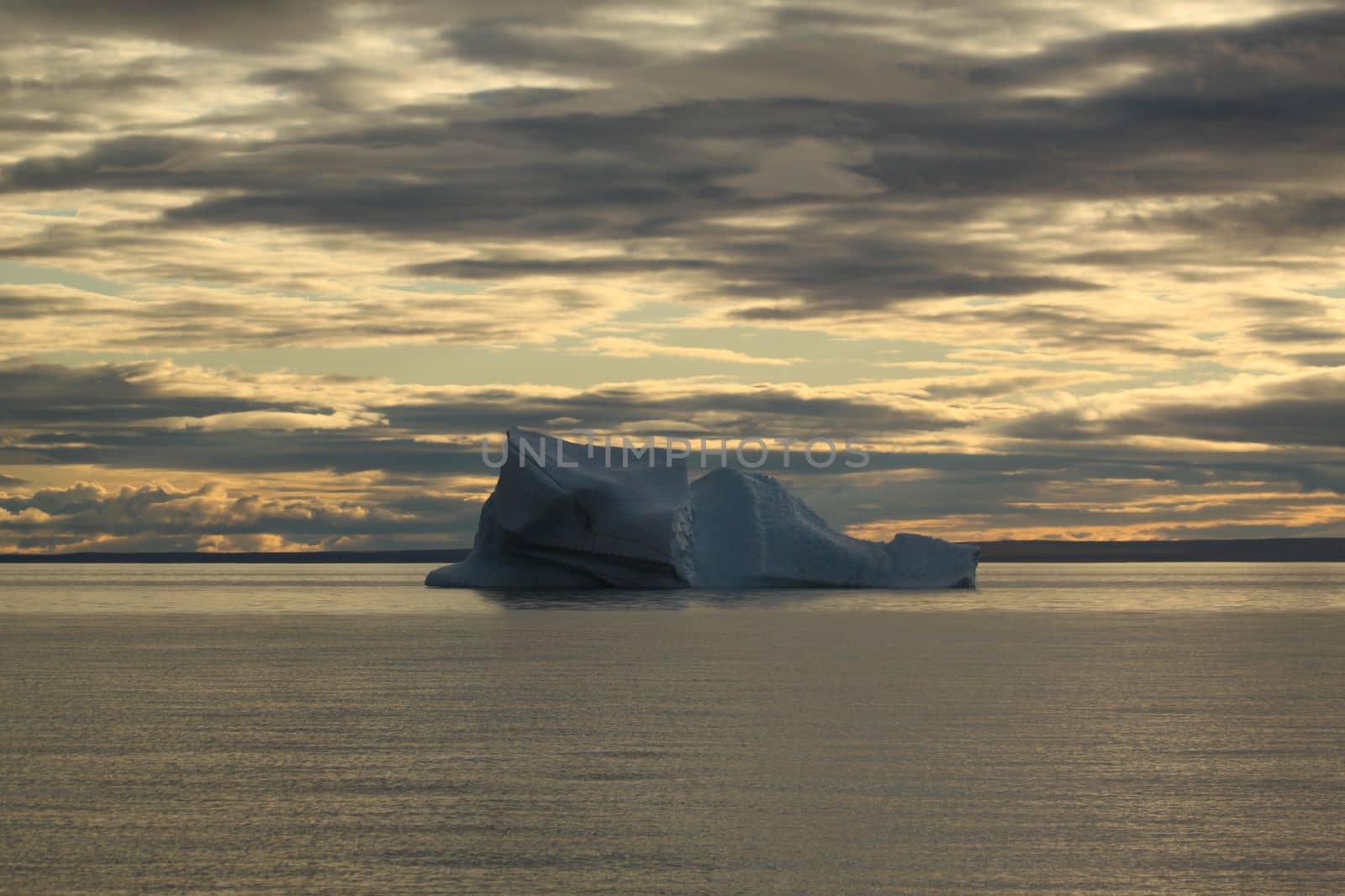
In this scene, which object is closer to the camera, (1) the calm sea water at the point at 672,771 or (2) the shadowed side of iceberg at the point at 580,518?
(1) the calm sea water at the point at 672,771

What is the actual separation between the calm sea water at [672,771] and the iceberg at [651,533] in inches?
738

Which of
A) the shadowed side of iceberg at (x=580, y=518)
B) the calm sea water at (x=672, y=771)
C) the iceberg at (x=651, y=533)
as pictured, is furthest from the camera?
the iceberg at (x=651, y=533)

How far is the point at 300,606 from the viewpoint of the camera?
59625 mm

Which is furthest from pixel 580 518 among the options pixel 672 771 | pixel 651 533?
pixel 672 771

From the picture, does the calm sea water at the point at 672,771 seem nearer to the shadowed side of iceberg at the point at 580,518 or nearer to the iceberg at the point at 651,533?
the shadowed side of iceberg at the point at 580,518

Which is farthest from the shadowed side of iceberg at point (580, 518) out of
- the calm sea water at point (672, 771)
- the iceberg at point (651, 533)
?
the calm sea water at point (672, 771)

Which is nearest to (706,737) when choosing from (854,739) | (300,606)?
(854,739)

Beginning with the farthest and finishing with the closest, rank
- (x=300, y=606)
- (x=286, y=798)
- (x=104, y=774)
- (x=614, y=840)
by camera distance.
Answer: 1. (x=300, y=606)
2. (x=104, y=774)
3. (x=286, y=798)
4. (x=614, y=840)

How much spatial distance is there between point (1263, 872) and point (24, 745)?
11907 millimetres

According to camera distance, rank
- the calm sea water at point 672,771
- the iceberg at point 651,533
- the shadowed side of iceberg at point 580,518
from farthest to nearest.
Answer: the iceberg at point 651,533
the shadowed side of iceberg at point 580,518
the calm sea water at point 672,771

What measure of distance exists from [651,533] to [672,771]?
35.8 metres

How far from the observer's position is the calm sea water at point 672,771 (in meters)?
9.75

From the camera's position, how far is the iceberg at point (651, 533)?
48.9 metres

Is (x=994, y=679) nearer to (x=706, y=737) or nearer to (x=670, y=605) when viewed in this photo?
(x=706, y=737)
